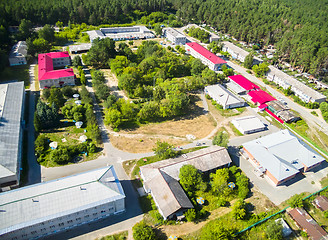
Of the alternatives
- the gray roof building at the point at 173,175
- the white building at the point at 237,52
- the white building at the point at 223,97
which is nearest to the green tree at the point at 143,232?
the gray roof building at the point at 173,175

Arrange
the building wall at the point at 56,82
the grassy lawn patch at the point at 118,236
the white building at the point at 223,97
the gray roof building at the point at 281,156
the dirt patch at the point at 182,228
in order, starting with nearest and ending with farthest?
the grassy lawn patch at the point at 118,236 < the dirt patch at the point at 182,228 < the gray roof building at the point at 281,156 < the white building at the point at 223,97 < the building wall at the point at 56,82

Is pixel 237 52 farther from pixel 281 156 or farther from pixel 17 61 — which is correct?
pixel 17 61

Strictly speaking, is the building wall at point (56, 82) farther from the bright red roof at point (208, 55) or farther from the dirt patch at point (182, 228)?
the dirt patch at point (182, 228)

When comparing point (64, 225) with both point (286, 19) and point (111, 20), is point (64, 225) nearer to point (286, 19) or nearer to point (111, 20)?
point (111, 20)

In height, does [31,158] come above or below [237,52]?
below

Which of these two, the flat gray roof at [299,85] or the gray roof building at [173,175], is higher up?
the flat gray roof at [299,85]

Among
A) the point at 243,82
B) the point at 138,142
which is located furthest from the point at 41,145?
the point at 243,82

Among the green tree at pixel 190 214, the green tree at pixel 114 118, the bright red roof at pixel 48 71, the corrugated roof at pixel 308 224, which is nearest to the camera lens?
the corrugated roof at pixel 308 224
